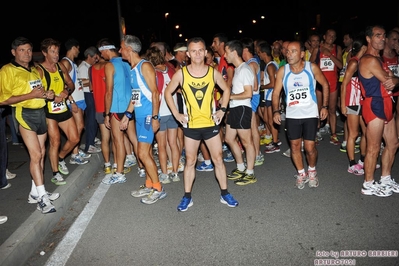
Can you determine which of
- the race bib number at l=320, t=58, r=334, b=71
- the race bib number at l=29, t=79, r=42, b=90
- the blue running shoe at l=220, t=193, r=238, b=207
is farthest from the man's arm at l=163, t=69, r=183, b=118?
the race bib number at l=320, t=58, r=334, b=71

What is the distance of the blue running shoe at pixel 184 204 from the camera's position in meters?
4.46

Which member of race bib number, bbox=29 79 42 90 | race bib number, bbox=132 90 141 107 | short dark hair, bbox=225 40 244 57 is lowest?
race bib number, bbox=132 90 141 107

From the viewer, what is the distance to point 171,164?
5984mm

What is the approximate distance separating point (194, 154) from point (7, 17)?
14.1 metres

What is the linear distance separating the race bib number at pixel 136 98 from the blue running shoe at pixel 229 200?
1817 mm

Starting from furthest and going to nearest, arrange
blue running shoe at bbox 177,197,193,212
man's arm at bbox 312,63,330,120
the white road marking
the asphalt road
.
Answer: man's arm at bbox 312,63,330,120, blue running shoe at bbox 177,197,193,212, the white road marking, the asphalt road

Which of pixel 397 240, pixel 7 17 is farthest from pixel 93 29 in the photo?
pixel 397 240

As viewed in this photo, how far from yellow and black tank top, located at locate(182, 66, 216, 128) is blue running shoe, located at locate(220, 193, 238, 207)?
104 centimetres

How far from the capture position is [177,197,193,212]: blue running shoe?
4.46 metres

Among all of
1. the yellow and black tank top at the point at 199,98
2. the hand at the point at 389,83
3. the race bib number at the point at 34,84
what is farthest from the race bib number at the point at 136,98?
the hand at the point at 389,83

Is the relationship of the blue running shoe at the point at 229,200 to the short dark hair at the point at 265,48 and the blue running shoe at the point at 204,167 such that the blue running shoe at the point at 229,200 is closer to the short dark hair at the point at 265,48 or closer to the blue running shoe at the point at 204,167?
the blue running shoe at the point at 204,167

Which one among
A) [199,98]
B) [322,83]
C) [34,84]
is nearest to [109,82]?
[34,84]

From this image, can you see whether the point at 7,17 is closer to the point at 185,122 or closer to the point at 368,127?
the point at 185,122

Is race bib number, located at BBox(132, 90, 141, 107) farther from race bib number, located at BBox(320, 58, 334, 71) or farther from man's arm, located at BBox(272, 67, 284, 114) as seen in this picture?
race bib number, located at BBox(320, 58, 334, 71)
